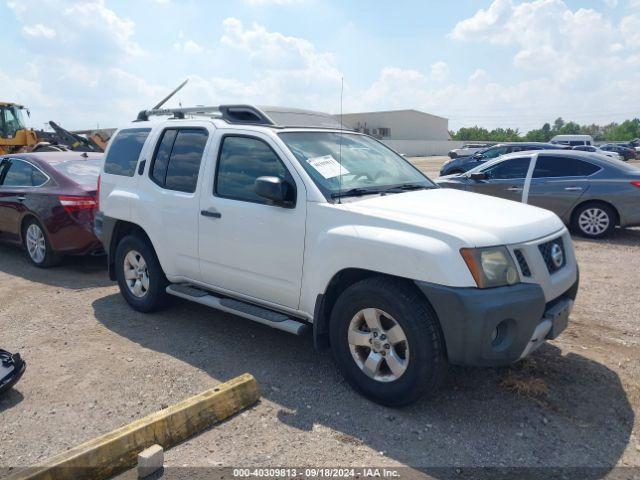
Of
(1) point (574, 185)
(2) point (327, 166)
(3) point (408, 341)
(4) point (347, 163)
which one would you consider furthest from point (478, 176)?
(3) point (408, 341)

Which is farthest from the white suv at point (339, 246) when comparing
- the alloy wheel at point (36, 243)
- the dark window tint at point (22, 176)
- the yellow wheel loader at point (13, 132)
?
the yellow wheel loader at point (13, 132)

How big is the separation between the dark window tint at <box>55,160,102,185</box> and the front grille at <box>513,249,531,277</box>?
604 cm

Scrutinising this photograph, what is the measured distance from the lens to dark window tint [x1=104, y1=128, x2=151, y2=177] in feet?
18.1

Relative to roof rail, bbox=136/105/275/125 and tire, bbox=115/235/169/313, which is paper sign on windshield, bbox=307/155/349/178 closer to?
roof rail, bbox=136/105/275/125

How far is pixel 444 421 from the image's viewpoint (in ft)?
11.3

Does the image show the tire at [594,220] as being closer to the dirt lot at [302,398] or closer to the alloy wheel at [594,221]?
the alloy wheel at [594,221]

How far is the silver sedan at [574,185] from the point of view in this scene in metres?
A: 8.85


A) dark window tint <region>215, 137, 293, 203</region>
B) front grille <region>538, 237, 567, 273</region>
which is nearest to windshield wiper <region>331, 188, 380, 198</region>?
dark window tint <region>215, 137, 293, 203</region>

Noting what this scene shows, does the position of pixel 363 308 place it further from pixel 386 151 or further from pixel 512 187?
pixel 512 187

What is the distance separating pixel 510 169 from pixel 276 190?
729cm

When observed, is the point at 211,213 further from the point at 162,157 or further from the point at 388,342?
the point at 388,342

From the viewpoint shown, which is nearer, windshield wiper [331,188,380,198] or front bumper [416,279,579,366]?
front bumper [416,279,579,366]

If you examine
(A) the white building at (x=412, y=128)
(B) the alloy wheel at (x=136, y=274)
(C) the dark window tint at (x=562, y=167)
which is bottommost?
(B) the alloy wheel at (x=136, y=274)

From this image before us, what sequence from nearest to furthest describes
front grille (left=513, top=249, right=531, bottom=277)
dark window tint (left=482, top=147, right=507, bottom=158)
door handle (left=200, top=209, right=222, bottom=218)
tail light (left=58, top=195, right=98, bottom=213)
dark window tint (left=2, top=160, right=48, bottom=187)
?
front grille (left=513, top=249, right=531, bottom=277)
door handle (left=200, top=209, right=222, bottom=218)
tail light (left=58, top=195, right=98, bottom=213)
dark window tint (left=2, top=160, right=48, bottom=187)
dark window tint (left=482, top=147, right=507, bottom=158)
